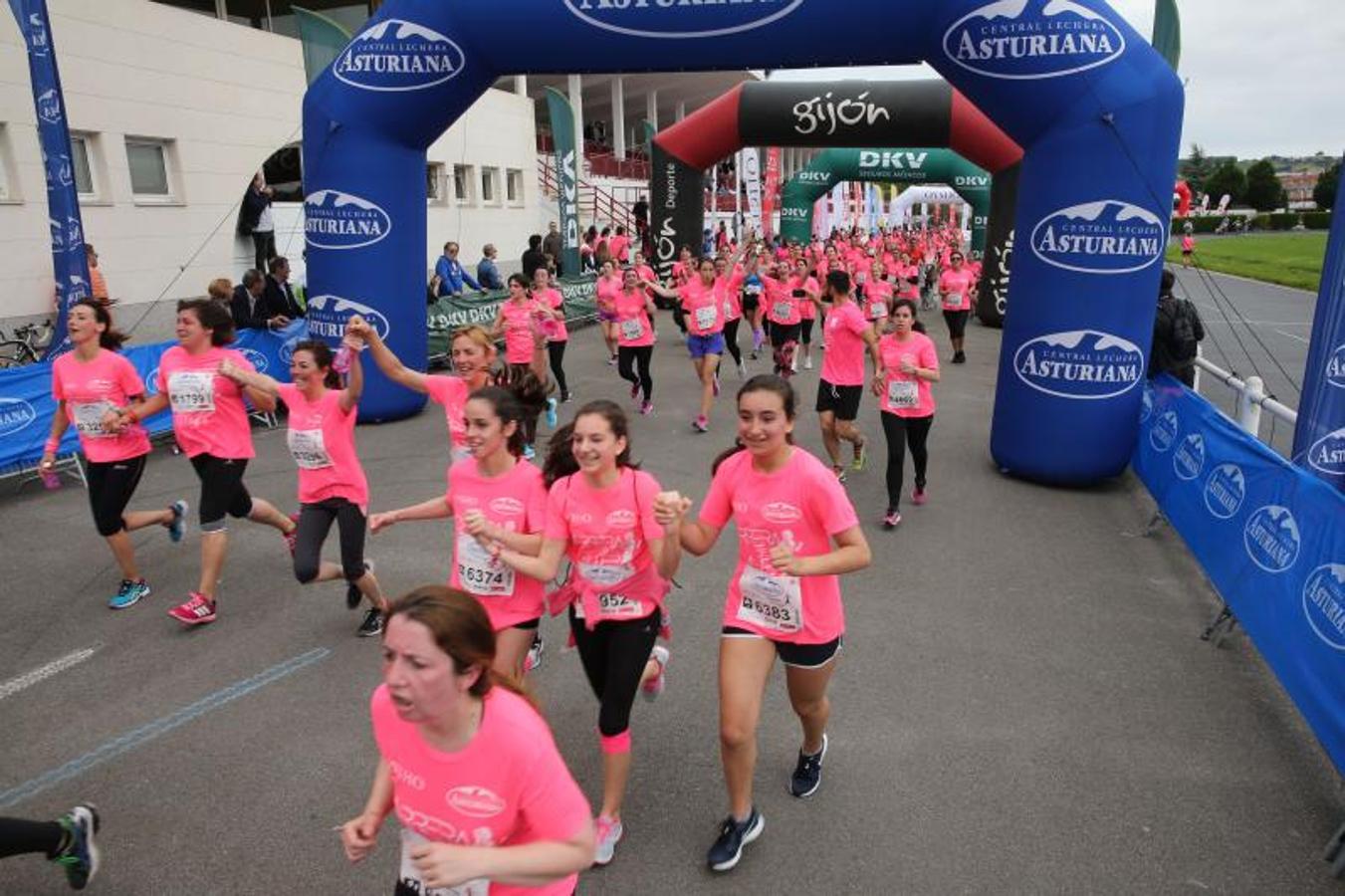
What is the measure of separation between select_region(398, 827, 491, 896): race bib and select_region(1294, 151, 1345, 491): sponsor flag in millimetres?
6045

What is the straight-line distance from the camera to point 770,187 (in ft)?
101

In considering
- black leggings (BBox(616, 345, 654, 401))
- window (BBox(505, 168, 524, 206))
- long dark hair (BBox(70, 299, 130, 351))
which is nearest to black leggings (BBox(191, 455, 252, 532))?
long dark hair (BBox(70, 299, 130, 351))

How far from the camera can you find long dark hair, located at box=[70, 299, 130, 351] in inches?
211

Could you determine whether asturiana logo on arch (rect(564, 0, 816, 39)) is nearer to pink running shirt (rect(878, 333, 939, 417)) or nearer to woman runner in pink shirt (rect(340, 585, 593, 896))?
pink running shirt (rect(878, 333, 939, 417))

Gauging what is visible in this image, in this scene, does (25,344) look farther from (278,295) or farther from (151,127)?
(151,127)

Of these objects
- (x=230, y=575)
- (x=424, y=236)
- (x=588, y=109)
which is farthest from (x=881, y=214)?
(x=230, y=575)

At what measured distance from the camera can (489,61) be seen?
32.0 ft

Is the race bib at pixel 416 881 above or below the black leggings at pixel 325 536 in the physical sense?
above

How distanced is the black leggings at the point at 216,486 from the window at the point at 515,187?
67.8 feet

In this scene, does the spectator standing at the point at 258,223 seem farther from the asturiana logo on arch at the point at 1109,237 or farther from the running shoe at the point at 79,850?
the running shoe at the point at 79,850

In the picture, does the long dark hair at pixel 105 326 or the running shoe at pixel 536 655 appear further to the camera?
the long dark hair at pixel 105 326

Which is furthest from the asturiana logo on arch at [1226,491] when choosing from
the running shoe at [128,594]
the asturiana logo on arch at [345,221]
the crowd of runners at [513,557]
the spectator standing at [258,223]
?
the spectator standing at [258,223]

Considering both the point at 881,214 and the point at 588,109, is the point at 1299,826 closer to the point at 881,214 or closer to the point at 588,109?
the point at 588,109

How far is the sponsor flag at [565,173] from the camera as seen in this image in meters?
21.1
